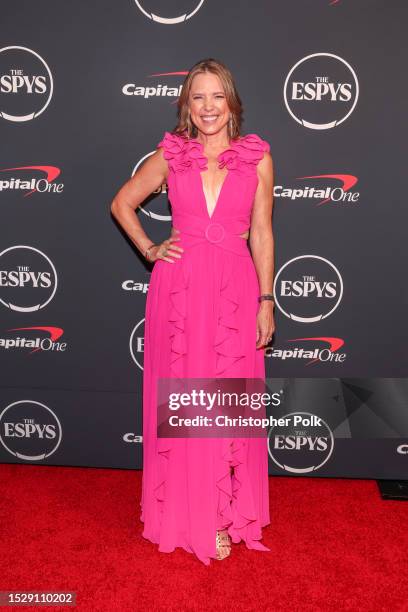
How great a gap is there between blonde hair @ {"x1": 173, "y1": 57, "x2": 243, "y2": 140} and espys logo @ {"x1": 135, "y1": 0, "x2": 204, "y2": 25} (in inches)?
25.1

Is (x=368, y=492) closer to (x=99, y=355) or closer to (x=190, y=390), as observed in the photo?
(x=190, y=390)

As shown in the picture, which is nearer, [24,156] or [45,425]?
[24,156]

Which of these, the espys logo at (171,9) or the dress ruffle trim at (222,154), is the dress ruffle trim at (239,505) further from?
the espys logo at (171,9)

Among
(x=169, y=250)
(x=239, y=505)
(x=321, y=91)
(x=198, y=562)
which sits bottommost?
(x=198, y=562)

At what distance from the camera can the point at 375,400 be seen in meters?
3.69

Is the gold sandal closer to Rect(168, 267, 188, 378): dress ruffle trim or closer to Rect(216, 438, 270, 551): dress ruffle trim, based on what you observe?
Rect(216, 438, 270, 551): dress ruffle trim

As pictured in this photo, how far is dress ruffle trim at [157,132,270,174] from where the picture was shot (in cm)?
280

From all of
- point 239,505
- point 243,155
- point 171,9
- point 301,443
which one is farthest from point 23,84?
point 301,443

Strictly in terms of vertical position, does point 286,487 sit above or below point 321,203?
below

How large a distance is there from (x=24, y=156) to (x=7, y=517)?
1872 millimetres

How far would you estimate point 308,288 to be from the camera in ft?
11.8

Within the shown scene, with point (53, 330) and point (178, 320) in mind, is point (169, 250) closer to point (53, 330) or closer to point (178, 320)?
point (178, 320)

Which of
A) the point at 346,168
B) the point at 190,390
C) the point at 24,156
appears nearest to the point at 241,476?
the point at 190,390

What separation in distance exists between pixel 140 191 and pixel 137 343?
1.00m
